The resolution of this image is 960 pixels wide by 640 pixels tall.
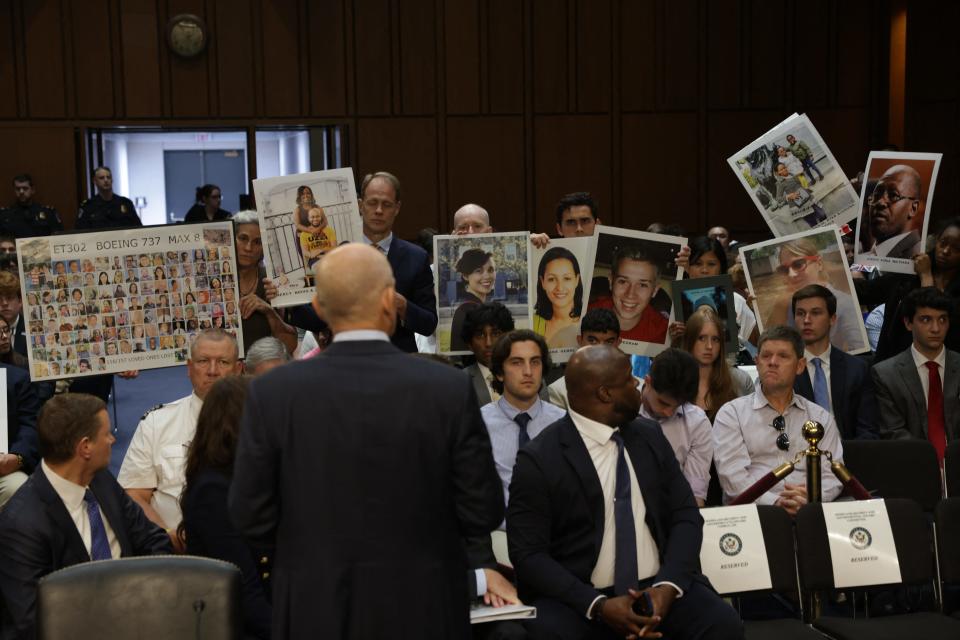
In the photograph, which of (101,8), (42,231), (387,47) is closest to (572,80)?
(387,47)

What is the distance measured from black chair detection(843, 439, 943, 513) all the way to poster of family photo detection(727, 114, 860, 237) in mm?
1573

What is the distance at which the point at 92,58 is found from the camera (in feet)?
35.2

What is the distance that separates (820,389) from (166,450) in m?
2.83

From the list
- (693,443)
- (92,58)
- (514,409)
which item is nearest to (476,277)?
(514,409)

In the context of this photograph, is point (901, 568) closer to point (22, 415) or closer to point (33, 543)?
point (33, 543)

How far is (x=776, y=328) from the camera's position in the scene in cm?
440

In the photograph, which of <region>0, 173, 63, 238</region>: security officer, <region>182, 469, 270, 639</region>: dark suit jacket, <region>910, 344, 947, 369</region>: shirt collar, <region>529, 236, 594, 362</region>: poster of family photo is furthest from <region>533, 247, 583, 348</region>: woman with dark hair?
<region>0, 173, 63, 238</region>: security officer

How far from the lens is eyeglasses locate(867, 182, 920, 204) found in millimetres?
5664

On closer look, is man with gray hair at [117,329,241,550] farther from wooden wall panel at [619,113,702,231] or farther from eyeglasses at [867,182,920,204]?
wooden wall panel at [619,113,702,231]

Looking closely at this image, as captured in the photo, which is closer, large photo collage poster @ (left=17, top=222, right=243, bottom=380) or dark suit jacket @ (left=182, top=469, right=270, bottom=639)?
dark suit jacket @ (left=182, top=469, right=270, bottom=639)

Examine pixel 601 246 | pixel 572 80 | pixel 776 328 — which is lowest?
pixel 776 328

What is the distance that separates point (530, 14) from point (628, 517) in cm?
893

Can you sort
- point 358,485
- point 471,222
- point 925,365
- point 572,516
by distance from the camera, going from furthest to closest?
point 471,222
point 925,365
point 572,516
point 358,485

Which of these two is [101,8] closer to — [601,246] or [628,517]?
[601,246]
